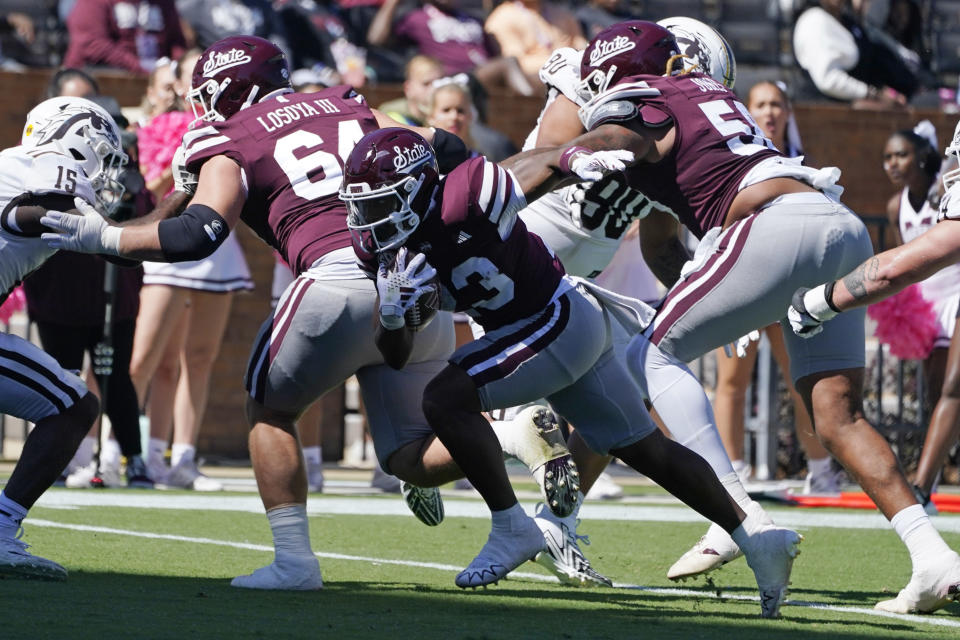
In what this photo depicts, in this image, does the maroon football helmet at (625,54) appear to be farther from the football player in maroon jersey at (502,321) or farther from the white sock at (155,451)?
the white sock at (155,451)

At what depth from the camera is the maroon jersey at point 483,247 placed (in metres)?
4.59

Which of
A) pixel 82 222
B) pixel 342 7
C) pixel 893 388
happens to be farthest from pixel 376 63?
pixel 82 222

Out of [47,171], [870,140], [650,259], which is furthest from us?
[870,140]

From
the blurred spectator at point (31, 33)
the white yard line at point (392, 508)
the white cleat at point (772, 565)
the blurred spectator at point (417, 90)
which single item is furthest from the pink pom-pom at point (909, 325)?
the blurred spectator at point (31, 33)

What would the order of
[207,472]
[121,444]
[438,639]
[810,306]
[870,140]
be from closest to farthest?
[438,639], [810,306], [121,444], [207,472], [870,140]

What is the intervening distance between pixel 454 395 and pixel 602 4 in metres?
10.1

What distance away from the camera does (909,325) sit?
A: 31.3 feet

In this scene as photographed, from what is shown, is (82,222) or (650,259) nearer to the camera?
(82,222)

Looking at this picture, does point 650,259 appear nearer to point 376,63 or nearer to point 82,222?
point 82,222

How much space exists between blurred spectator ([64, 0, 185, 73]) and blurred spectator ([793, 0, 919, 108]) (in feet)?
Answer: 17.4

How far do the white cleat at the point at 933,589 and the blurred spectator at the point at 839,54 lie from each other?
9.16 m

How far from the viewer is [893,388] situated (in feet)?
37.9

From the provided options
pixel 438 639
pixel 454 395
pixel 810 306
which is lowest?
pixel 438 639

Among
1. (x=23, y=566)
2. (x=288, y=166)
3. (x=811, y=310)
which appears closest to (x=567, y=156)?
(x=811, y=310)
